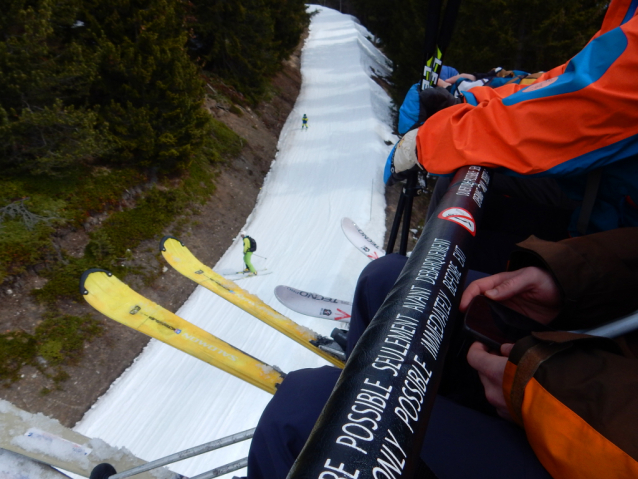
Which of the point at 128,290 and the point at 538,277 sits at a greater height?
the point at 538,277

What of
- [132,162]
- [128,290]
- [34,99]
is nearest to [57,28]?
[34,99]

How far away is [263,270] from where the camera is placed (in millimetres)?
10070

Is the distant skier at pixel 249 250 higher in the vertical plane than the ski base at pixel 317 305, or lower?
lower

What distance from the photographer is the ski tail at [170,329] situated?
290 cm

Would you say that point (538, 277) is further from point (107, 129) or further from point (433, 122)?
point (107, 129)

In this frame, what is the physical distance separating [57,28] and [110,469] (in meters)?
10.5

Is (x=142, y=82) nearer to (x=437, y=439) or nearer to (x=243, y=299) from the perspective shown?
(x=243, y=299)

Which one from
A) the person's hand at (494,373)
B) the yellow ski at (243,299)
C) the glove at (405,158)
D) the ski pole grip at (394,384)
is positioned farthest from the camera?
the yellow ski at (243,299)

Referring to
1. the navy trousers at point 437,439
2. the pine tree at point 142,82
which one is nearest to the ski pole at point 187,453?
the navy trousers at point 437,439

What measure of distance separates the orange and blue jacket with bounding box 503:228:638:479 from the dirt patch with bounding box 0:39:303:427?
7.73m

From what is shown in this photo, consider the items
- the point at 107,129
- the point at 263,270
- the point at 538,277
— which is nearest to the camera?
the point at 538,277

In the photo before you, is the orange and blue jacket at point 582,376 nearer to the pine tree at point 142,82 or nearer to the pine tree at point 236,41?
the pine tree at point 142,82

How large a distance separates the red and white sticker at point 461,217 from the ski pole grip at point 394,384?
0.18 m

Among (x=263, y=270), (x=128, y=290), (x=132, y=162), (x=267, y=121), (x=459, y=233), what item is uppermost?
(x=459, y=233)
